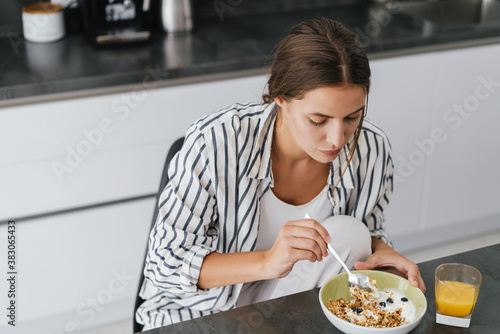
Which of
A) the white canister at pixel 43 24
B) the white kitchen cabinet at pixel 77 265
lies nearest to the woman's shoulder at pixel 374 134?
the white kitchen cabinet at pixel 77 265

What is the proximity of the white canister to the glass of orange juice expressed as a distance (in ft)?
5.33

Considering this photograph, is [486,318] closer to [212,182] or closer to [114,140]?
[212,182]

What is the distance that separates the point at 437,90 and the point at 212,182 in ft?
4.32

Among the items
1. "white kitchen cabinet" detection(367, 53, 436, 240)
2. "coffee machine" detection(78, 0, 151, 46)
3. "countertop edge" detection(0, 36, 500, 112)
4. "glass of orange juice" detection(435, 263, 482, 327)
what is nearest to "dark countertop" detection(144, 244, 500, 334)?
"glass of orange juice" detection(435, 263, 482, 327)

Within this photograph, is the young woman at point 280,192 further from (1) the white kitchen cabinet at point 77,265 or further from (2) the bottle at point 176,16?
(2) the bottle at point 176,16

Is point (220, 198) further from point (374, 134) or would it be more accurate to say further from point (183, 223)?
point (374, 134)

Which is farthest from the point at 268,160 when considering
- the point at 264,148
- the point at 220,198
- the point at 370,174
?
the point at 370,174

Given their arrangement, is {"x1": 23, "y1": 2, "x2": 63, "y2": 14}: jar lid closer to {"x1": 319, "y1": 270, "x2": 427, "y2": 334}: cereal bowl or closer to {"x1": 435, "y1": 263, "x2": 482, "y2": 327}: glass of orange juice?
{"x1": 319, "y1": 270, "x2": 427, "y2": 334}: cereal bowl

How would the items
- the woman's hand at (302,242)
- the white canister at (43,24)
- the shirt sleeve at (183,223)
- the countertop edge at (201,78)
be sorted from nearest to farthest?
the woman's hand at (302,242) → the shirt sleeve at (183,223) → the countertop edge at (201,78) → the white canister at (43,24)

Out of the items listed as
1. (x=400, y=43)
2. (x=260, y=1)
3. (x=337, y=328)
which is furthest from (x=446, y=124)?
(x=337, y=328)

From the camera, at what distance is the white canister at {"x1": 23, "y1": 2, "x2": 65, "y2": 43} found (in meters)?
2.20

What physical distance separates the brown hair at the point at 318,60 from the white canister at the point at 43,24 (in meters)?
1.19

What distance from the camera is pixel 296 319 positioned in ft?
3.57

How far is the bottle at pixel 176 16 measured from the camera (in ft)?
7.57
